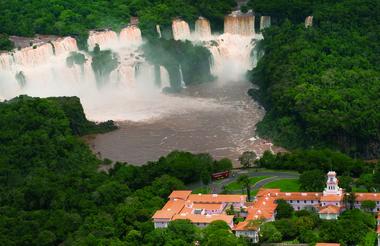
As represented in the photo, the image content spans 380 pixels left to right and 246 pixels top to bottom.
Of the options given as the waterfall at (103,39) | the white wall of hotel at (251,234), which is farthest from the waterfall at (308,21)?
the white wall of hotel at (251,234)

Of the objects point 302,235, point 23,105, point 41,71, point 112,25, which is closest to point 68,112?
point 23,105

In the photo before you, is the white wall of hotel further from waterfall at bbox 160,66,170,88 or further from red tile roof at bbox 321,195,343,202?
waterfall at bbox 160,66,170,88

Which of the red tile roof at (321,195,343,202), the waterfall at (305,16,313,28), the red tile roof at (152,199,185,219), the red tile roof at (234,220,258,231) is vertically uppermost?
the waterfall at (305,16,313,28)

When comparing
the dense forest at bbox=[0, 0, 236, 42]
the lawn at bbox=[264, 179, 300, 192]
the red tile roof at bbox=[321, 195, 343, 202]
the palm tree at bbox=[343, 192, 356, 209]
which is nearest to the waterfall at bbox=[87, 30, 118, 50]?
the dense forest at bbox=[0, 0, 236, 42]

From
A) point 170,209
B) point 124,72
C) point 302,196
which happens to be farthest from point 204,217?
point 124,72

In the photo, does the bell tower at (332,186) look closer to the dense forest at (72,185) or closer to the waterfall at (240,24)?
the dense forest at (72,185)
